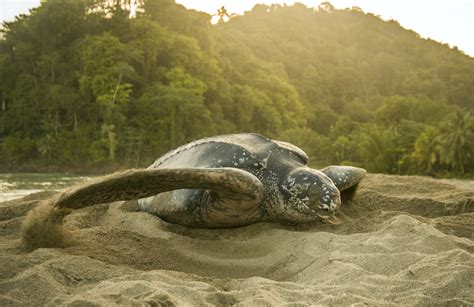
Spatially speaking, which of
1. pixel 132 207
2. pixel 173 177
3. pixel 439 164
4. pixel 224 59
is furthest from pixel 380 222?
pixel 224 59

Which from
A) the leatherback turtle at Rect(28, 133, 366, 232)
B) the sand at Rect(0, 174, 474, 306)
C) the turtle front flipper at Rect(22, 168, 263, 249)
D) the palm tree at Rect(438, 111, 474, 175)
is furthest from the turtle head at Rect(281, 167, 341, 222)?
the palm tree at Rect(438, 111, 474, 175)

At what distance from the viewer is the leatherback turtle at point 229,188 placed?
2.55 meters

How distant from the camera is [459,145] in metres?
24.9

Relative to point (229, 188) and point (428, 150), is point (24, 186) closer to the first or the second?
point (229, 188)

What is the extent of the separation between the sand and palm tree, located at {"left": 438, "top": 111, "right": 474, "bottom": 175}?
2341 cm

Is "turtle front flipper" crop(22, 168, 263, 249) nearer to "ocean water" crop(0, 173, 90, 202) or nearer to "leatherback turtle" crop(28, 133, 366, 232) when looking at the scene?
"leatherback turtle" crop(28, 133, 366, 232)

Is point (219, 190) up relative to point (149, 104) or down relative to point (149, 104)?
down

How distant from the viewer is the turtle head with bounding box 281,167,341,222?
3.18 metres

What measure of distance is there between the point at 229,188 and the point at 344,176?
1.57m

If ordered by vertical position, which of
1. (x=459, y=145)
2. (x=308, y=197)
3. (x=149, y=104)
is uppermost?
(x=149, y=104)

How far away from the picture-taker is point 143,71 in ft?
133

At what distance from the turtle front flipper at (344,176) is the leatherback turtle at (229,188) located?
429 millimetres

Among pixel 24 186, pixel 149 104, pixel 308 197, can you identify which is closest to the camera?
pixel 308 197

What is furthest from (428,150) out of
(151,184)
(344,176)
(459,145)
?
(151,184)
